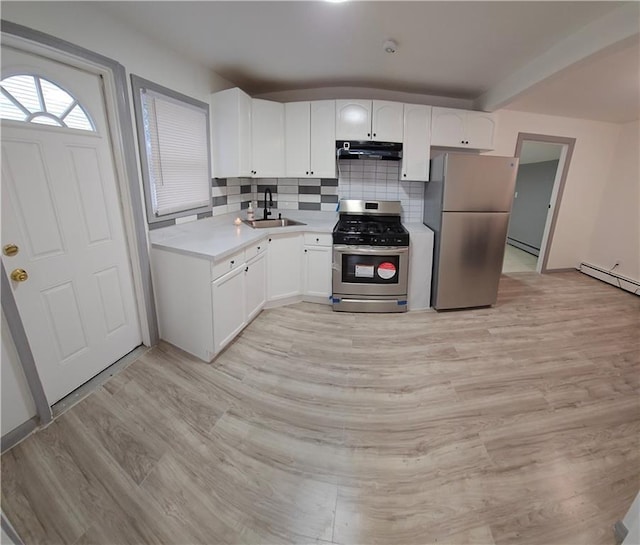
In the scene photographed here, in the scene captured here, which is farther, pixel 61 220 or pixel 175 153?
pixel 175 153

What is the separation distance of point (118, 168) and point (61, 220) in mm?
539

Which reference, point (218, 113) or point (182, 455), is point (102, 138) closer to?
point (218, 113)

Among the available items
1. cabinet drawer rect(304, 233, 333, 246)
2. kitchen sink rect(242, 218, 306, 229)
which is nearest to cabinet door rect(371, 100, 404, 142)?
cabinet drawer rect(304, 233, 333, 246)

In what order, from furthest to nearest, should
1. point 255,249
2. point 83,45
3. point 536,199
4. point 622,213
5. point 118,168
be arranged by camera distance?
point 536,199 < point 622,213 < point 255,249 < point 118,168 < point 83,45

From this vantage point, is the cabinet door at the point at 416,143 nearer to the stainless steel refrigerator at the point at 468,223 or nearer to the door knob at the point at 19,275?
the stainless steel refrigerator at the point at 468,223

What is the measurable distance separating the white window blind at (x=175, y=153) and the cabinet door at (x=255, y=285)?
0.83 metres

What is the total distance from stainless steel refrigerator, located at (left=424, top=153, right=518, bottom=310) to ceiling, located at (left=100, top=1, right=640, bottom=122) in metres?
0.80

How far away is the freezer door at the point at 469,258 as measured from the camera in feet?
9.73

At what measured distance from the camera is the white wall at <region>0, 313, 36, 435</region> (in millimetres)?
1459

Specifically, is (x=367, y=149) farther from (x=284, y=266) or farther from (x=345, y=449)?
(x=345, y=449)

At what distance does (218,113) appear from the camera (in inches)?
111

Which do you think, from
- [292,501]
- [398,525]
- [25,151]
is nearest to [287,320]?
[292,501]

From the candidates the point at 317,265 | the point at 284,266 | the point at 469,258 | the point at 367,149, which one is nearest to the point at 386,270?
the point at 317,265

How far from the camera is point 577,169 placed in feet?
13.8
